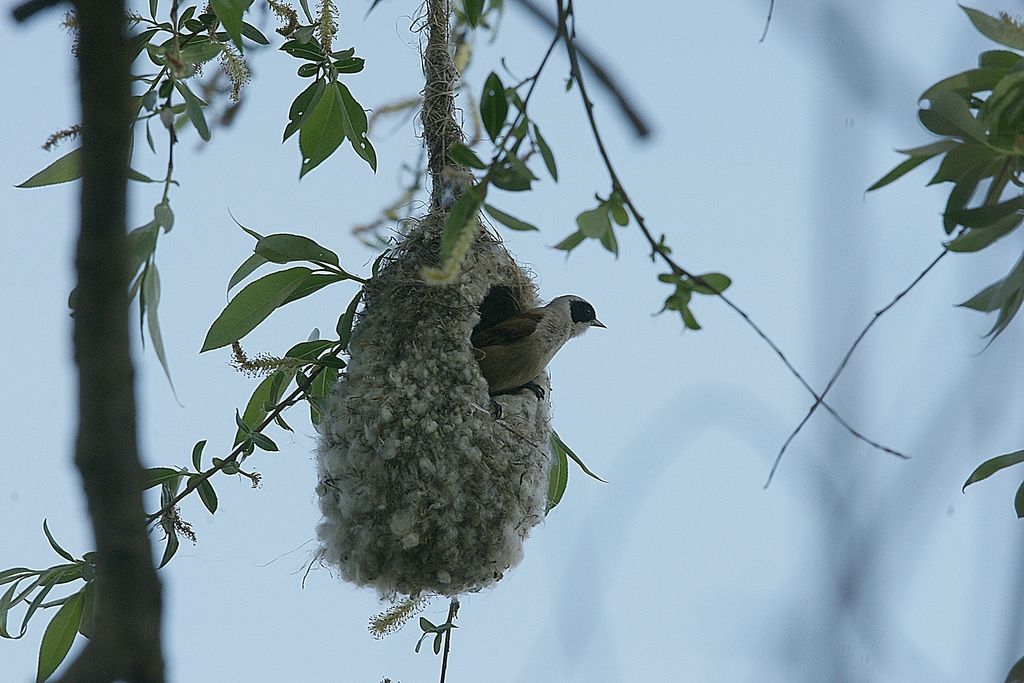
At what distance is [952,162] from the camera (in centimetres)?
144

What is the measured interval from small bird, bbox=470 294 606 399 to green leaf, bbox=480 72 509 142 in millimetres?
907

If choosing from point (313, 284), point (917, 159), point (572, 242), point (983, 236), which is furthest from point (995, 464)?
point (313, 284)

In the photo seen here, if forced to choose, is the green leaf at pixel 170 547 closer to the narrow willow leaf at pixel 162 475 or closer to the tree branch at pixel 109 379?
the narrow willow leaf at pixel 162 475

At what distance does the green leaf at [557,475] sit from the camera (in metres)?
2.40

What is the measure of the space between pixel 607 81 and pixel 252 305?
2.61ft

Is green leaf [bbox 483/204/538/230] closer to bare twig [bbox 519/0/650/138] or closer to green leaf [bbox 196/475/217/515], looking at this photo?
bare twig [bbox 519/0/650/138]

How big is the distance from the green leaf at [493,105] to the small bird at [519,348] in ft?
2.98

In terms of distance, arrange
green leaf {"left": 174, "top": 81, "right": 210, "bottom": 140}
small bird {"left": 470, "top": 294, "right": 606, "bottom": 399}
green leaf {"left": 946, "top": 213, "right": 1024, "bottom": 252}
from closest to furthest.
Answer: green leaf {"left": 946, "top": 213, "right": 1024, "bottom": 252}
green leaf {"left": 174, "top": 81, "right": 210, "bottom": 140}
small bird {"left": 470, "top": 294, "right": 606, "bottom": 399}

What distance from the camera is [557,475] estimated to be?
2.44 metres

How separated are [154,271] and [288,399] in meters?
0.31

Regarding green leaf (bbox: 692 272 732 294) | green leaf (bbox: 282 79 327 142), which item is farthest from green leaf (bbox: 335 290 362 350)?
green leaf (bbox: 692 272 732 294)

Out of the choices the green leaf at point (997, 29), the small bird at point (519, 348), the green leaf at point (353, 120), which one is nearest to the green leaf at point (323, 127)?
the green leaf at point (353, 120)

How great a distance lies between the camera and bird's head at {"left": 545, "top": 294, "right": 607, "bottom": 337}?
2574 millimetres

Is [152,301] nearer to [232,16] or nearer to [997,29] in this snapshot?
[232,16]
